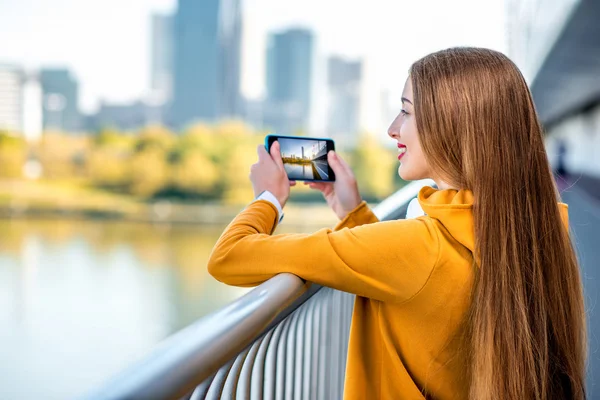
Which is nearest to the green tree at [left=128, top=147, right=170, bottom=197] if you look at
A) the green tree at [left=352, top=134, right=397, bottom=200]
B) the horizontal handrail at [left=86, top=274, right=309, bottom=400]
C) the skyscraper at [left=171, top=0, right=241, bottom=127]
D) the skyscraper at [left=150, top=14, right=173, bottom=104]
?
the skyscraper at [left=171, top=0, right=241, bottom=127]

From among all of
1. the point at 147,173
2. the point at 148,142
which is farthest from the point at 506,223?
the point at 148,142

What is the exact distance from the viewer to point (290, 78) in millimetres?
37094

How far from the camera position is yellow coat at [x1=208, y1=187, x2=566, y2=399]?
0.80 m

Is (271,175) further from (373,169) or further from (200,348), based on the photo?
(373,169)

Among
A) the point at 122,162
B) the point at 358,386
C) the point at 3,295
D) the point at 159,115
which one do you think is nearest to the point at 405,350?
the point at 358,386

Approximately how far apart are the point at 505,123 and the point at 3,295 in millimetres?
51564

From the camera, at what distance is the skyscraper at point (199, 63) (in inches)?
1620

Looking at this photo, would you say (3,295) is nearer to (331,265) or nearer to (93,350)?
(93,350)

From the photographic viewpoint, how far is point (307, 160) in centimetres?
114

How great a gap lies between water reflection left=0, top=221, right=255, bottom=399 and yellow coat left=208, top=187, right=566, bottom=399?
3034cm

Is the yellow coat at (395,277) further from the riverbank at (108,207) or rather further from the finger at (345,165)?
the riverbank at (108,207)

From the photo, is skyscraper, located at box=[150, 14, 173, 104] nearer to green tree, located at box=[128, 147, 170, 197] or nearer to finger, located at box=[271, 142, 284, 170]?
green tree, located at box=[128, 147, 170, 197]

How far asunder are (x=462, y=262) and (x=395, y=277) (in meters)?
0.10

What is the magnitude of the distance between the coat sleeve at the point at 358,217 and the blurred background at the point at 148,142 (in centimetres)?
1759
